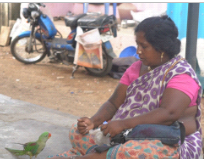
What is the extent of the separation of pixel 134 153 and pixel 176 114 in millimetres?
364

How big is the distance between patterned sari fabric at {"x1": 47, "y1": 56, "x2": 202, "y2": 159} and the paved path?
0.49 m

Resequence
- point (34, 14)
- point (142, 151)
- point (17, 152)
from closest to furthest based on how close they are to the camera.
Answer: point (142, 151)
point (17, 152)
point (34, 14)

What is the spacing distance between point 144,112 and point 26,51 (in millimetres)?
5433

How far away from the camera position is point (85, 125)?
239 cm

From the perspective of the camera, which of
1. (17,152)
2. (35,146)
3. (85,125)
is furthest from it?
(17,152)

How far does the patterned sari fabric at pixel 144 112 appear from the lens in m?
1.96

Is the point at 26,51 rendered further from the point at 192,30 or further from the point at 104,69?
the point at 192,30

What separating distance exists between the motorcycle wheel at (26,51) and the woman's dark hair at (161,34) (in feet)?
17.1

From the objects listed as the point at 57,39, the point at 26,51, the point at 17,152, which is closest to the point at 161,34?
the point at 17,152

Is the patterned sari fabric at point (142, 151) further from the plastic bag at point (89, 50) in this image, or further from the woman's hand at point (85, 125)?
→ the plastic bag at point (89, 50)

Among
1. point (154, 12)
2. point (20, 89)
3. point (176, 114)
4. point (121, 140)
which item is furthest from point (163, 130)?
point (154, 12)

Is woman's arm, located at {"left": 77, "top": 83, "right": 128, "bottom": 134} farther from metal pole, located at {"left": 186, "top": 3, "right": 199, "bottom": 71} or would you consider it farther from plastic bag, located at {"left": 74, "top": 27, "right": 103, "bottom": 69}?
plastic bag, located at {"left": 74, "top": 27, "right": 103, "bottom": 69}

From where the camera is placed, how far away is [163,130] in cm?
199

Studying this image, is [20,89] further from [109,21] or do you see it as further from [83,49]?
[109,21]
